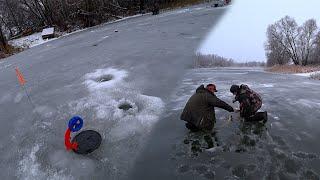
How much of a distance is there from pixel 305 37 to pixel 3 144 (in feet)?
166

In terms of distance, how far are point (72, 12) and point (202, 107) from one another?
3085cm

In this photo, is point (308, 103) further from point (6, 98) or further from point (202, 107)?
point (6, 98)

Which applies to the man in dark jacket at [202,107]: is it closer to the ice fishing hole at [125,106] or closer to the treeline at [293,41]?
the ice fishing hole at [125,106]

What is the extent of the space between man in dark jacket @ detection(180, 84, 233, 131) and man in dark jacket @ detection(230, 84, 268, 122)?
1.57 feet

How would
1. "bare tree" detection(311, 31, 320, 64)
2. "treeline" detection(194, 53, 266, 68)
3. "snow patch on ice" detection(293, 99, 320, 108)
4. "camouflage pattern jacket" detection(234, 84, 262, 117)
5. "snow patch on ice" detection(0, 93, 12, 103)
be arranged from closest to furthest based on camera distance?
"camouflage pattern jacket" detection(234, 84, 262, 117)
"snow patch on ice" detection(293, 99, 320, 108)
"snow patch on ice" detection(0, 93, 12, 103)
"treeline" detection(194, 53, 266, 68)
"bare tree" detection(311, 31, 320, 64)

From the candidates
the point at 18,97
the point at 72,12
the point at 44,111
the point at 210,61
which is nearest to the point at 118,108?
the point at 44,111

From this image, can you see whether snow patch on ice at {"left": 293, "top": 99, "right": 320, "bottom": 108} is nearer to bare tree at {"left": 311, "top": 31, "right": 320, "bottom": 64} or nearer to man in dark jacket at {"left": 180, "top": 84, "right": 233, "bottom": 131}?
man in dark jacket at {"left": 180, "top": 84, "right": 233, "bottom": 131}

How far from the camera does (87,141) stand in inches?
336

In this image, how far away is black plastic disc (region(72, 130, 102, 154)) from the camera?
8234mm

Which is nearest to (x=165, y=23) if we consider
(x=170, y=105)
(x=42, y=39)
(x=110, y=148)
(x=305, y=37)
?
(x=42, y=39)

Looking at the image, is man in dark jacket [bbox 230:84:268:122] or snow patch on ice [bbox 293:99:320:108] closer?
man in dark jacket [bbox 230:84:268:122]

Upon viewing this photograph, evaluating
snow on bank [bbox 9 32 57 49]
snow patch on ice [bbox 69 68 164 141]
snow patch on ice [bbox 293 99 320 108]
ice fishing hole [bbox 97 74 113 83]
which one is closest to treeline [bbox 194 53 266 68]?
ice fishing hole [bbox 97 74 113 83]

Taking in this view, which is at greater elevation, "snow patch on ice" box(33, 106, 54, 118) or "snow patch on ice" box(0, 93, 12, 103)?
"snow patch on ice" box(0, 93, 12, 103)

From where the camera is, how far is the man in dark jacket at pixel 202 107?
7855mm
